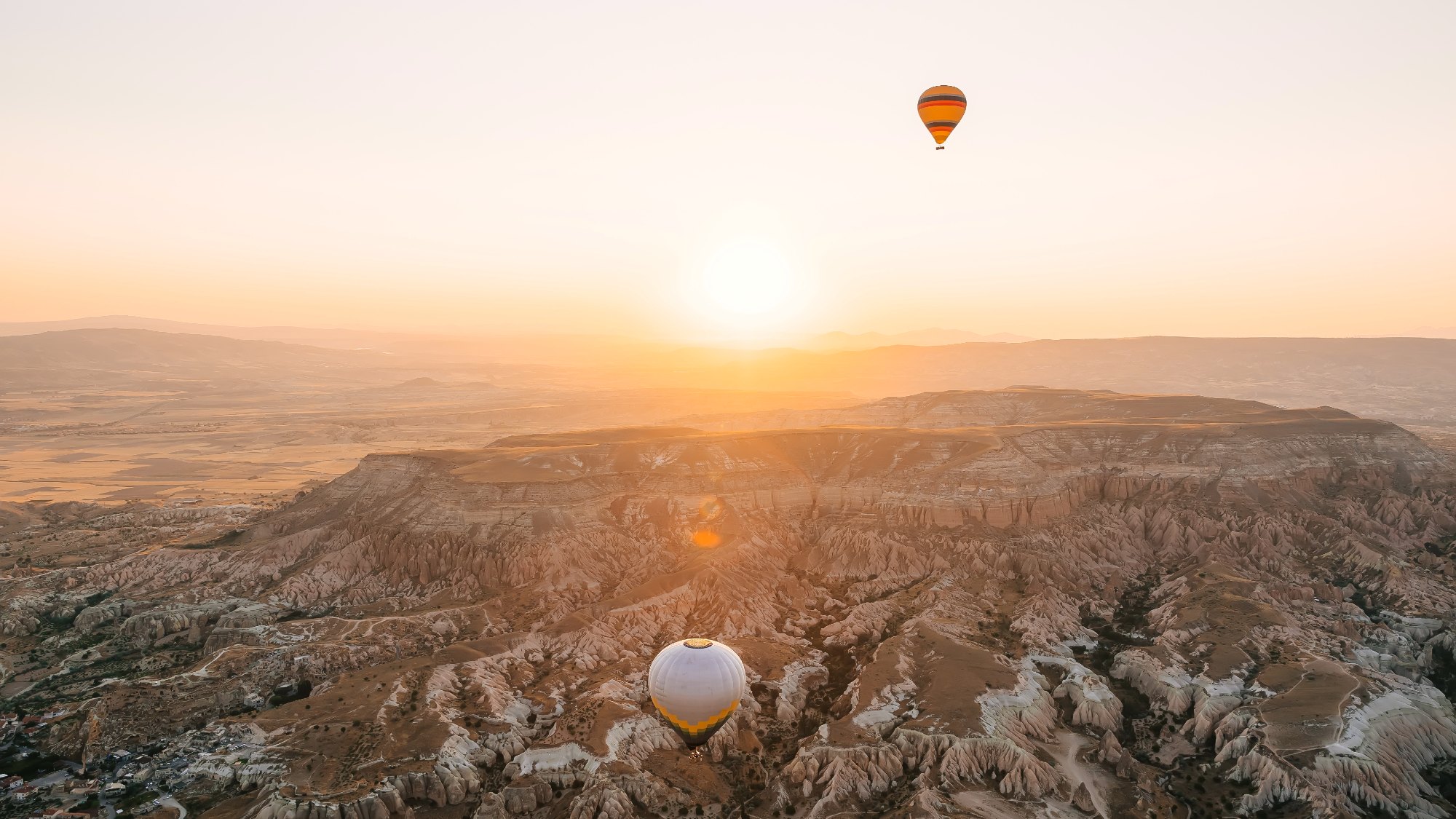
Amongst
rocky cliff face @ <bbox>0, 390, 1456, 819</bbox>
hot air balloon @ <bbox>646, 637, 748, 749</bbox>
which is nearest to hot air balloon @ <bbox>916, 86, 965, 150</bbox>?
rocky cliff face @ <bbox>0, 390, 1456, 819</bbox>

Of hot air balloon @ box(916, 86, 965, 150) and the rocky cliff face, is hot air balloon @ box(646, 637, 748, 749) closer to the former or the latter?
the rocky cliff face

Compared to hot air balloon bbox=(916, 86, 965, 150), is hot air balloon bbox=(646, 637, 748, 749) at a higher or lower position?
lower

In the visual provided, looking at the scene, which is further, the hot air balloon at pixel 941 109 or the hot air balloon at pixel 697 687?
the hot air balloon at pixel 941 109

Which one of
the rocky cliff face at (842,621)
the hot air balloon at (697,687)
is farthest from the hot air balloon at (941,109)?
the hot air balloon at (697,687)

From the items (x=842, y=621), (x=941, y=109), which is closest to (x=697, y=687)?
(x=842, y=621)

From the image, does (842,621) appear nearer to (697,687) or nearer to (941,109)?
(697,687)

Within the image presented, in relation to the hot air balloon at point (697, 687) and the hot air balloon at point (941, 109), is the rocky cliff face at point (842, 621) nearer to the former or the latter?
the hot air balloon at point (697, 687)
